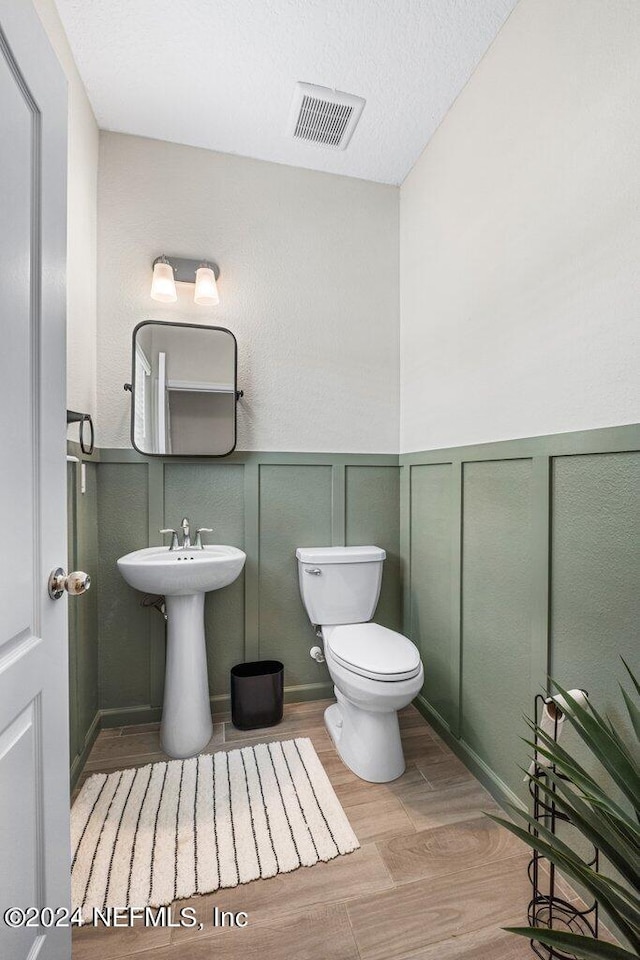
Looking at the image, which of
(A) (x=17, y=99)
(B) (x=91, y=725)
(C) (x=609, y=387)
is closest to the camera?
(A) (x=17, y=99)

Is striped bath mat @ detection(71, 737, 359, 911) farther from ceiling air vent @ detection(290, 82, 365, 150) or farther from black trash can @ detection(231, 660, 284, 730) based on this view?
ceiling air vent @ detection(290, 82, 365, 150)

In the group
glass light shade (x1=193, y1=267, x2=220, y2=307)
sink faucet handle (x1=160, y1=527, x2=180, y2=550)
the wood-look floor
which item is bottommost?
the wood-look floor

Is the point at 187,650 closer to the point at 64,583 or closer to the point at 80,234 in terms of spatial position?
the point at 64,583

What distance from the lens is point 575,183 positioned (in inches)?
47.2

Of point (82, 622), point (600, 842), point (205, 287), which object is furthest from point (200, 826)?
point (205, 287)

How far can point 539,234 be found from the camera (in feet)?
4.38

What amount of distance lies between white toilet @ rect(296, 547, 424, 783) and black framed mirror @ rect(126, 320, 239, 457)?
27.6 inches

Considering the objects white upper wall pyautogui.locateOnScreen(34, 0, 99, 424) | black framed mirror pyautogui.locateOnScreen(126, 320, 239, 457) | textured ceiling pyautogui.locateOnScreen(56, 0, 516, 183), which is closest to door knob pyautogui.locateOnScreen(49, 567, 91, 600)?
white upper wall pyautogui.locateOnScreen(34, 0, 99, 424)

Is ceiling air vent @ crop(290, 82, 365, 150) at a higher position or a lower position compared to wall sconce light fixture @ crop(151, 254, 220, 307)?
higher

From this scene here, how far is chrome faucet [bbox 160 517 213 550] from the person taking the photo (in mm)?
1915

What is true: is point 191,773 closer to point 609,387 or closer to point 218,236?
point 609,387

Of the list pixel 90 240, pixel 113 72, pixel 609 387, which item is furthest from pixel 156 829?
pixel 113 72

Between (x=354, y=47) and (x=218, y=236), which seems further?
(x=218, y=236)

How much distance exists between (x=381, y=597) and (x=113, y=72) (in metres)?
2.46
